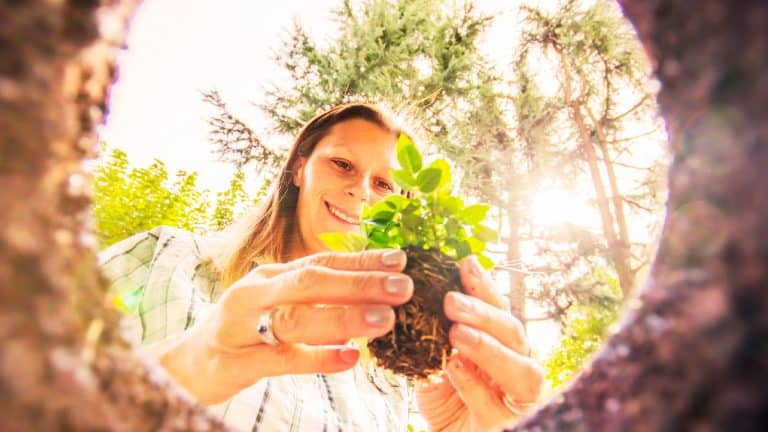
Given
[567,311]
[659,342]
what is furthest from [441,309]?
[567,311]

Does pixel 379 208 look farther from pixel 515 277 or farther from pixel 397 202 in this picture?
pixel 515 277

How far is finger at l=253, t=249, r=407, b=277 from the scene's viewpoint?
91cm

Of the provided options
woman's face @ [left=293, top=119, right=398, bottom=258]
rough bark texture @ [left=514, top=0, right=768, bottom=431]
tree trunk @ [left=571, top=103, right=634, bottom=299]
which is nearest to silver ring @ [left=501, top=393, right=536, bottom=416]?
rough bark texture @ [left=514, top=0, right=768, bottom=431]

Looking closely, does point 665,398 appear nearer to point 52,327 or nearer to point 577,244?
point 52,327

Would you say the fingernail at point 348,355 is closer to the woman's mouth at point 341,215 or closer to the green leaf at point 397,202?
the green leaf at point 397,202

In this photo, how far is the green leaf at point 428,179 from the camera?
103 centimetres

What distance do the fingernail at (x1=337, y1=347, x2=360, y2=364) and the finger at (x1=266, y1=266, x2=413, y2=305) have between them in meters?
0.24

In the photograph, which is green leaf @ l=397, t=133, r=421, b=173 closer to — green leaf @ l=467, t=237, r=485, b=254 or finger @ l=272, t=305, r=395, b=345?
green leaf @ l=467, t=237, r=485, b=254

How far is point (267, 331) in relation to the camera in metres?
0.99

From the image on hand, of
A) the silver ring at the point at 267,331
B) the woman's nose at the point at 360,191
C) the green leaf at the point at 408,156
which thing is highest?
the woman's nose at the point at 360,191

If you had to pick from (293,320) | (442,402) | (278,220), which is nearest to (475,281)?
(293,320)

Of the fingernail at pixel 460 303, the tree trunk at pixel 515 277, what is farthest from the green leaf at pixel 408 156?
the tree trunk at pixel 515 277

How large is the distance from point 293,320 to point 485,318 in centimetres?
47

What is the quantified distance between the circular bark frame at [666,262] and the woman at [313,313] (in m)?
0.58
